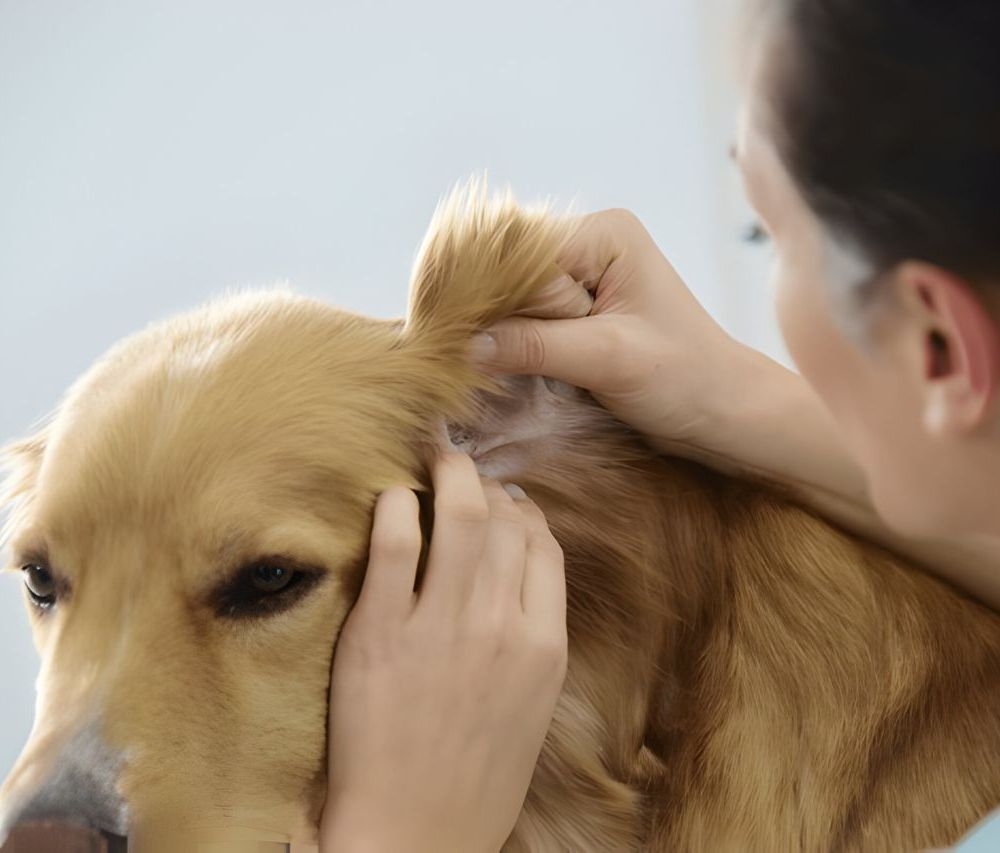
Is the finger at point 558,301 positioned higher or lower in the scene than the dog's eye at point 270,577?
higher

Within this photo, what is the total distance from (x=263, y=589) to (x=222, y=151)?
1097mm

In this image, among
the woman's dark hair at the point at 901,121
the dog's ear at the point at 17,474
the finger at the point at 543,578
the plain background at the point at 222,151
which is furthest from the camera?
the plain background at the point at 222,151

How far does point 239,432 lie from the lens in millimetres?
753

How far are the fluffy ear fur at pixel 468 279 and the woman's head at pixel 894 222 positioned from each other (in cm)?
26

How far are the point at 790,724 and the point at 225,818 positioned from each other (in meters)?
0.42

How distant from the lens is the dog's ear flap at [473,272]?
837mm

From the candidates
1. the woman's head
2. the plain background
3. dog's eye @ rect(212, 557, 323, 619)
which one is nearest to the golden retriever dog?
dog's eye @ rect(212, 557, 323, 619)

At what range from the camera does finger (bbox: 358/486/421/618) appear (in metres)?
0.75

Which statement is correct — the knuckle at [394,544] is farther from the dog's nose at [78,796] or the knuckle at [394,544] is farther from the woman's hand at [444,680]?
the dog's nose at [78,796]

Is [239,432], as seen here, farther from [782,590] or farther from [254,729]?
[782,590]

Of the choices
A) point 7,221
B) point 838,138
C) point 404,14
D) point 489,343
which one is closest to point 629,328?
point 489,343

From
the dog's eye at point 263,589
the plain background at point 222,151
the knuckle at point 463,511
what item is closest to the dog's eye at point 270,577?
the dog's eye at point 263,589

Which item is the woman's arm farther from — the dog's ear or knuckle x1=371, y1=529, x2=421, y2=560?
the dog's ear

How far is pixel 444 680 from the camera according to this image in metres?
0.77
